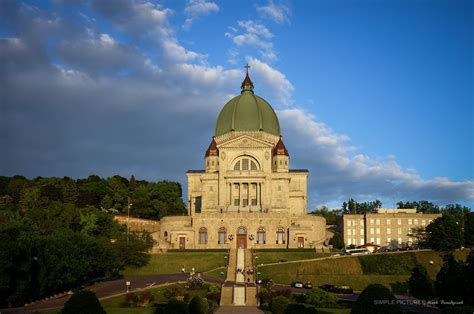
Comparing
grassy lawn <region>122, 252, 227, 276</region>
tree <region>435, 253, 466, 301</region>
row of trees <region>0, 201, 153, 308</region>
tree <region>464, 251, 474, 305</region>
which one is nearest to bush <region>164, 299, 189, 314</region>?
row of trees <region>0, 201, 153, 308</region>

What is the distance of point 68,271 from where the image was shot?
62219mm

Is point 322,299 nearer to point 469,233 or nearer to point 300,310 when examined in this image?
point 300,310

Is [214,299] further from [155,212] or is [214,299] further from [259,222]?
[155,212]

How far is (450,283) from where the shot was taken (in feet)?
160

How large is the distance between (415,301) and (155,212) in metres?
75.9

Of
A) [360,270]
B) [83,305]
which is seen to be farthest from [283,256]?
[83,305]

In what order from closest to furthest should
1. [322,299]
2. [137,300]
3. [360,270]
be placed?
[322,299]
[137,300]
[360,270]

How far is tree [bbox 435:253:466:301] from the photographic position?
4844 cm

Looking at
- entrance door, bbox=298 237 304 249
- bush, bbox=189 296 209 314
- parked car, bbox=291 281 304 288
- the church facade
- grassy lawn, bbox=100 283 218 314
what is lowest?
grassy lawn, bbox=100 283 218 314

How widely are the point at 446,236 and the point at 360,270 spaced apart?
1635cm

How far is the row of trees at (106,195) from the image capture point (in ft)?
398

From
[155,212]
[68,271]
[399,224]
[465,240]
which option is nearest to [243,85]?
[155,212]

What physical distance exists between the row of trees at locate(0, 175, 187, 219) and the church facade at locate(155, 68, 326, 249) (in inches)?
674

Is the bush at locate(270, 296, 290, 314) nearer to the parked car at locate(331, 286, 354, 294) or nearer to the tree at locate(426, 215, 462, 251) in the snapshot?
the parked car at locate(331, 286, 354, 294)
